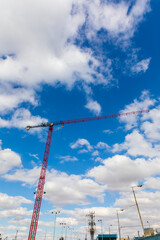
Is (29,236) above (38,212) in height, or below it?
below

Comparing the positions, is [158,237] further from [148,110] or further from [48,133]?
[148,110]

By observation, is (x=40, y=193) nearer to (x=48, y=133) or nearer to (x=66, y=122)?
(x=48, y=133)

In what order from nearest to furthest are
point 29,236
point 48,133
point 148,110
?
point 29,236 → point 48,133 → point 148,110

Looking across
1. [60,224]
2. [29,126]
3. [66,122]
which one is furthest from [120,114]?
[60,224]

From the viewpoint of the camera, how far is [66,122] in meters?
115

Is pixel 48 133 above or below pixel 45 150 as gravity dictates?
above

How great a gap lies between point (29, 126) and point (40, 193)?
3901 cm

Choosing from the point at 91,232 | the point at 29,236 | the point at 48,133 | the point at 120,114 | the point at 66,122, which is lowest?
the point at 29,236

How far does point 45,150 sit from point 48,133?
1088cm

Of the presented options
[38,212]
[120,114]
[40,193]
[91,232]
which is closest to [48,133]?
[40,193]

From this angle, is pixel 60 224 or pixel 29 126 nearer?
pixel 29 126

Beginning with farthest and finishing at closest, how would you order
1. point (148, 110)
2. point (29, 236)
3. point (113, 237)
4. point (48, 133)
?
point (113, 237), point (148, 110), point (48, 133), point (29, 236)

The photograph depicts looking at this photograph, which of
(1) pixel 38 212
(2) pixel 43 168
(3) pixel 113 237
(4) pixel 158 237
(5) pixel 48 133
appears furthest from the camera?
(3) pixel 113 237

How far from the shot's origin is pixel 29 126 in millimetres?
109062
